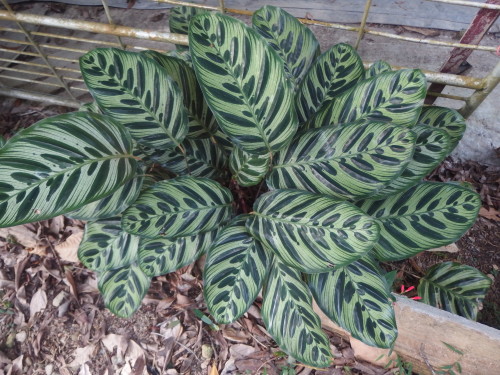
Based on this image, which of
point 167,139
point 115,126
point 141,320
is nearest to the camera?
point 115,126

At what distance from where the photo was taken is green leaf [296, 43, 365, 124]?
105 centimetres

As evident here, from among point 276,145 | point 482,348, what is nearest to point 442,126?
point 276,145

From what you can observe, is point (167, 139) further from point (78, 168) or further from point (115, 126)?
point (78, 168)

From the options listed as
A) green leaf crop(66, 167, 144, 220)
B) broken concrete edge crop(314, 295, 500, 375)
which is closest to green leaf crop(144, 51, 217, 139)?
green leaf crop(66, 167, 144, 220)

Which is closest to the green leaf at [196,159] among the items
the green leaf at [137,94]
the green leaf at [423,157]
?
the green leaf at [137,94]

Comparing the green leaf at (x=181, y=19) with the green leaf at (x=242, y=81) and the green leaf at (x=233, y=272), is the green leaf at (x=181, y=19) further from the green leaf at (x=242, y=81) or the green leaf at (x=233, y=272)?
the green leaf at (x=233, y=272)

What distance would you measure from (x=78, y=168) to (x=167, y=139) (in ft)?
0.91

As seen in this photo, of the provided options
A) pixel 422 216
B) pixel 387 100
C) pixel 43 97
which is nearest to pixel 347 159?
pixel 387 100

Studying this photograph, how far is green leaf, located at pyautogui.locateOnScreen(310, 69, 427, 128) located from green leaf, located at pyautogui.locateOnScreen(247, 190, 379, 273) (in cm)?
23

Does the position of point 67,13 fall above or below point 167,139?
below

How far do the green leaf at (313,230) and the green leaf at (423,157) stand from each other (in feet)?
0.54

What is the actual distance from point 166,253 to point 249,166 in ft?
→ 1.09

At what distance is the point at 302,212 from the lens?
0.90 metres

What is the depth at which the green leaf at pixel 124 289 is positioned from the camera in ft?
3.79
